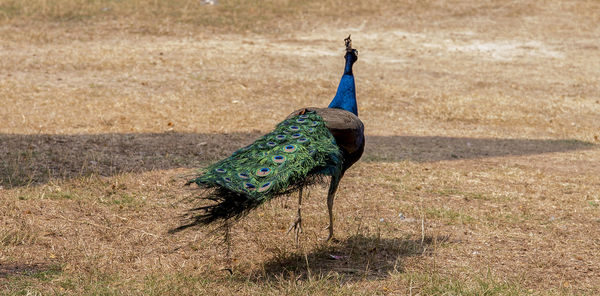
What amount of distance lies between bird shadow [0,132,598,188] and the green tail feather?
3.23m

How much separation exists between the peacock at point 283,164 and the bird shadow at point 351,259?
0.25m

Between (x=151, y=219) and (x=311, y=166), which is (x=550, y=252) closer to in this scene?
(x=311, y=166)

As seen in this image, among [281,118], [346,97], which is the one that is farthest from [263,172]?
[281,118]

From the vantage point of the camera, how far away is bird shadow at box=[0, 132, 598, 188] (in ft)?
26.0

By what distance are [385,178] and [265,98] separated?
17.9 feet

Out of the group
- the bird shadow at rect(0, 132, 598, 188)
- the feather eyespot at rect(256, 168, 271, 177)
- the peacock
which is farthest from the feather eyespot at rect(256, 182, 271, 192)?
the bird shadow at rect(0, 132, 598, 188)

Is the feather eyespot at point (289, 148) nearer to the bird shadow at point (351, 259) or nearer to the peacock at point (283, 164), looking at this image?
the peacock at point (283, 164)

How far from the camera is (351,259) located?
588cm

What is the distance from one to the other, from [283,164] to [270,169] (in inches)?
4.5

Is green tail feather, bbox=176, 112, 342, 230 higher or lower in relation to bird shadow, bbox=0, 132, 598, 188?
higher

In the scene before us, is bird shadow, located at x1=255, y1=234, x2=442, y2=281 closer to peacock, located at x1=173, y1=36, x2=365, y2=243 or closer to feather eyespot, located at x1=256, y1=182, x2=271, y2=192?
peacock, located at x1=173, y1=36, x2=365, y2=243

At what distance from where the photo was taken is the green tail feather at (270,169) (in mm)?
4691

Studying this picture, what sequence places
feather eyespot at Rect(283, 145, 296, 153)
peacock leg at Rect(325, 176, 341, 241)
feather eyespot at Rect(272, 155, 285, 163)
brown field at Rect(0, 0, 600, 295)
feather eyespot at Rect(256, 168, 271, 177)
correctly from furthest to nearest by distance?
peacock leg at Rect(325, 176, 341, 241) → brown field at Rect(0, 0, 600, 295) → feather eyespot at Rect(283, 145, 296, 153) → feather eyespot at Rect(272, 155, 285, 163) → feather eyespot at Rect(256, 168, 271, 177)

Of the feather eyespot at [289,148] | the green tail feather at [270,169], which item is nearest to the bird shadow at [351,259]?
the green tail feather at [270,169]
